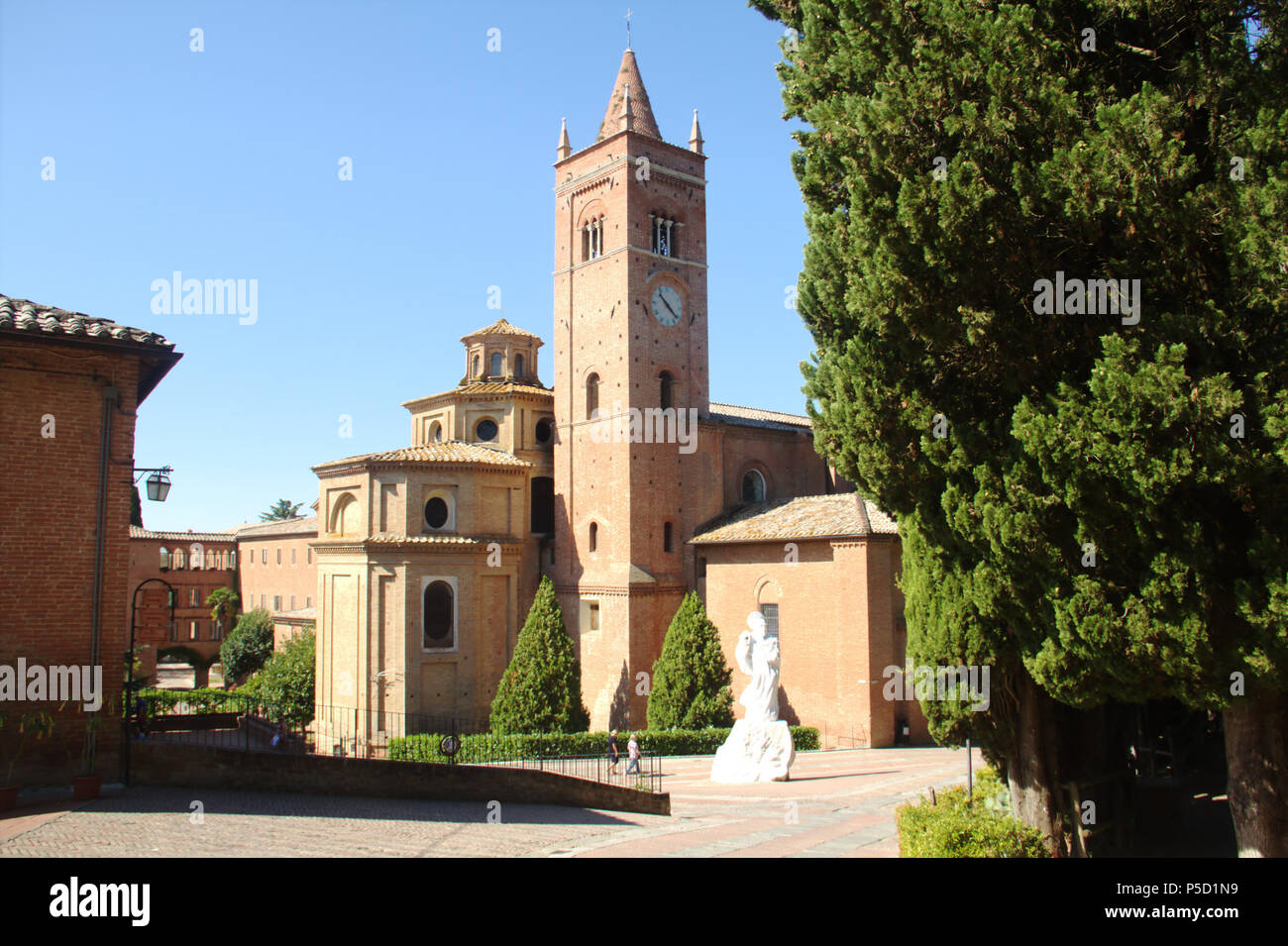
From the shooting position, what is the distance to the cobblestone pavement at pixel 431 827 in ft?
32.7

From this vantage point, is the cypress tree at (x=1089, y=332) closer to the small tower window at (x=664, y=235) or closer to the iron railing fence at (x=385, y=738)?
the iron railing fence at (x=385, y=738)

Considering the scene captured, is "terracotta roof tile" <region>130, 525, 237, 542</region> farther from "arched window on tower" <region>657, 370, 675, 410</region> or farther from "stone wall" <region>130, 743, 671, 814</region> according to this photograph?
"stone wall" <region>130, 743, 671, 814</region>

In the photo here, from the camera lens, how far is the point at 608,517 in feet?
95.2

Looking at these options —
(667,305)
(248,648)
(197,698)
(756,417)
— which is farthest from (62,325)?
(248,648)

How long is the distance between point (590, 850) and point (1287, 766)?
24.9ft

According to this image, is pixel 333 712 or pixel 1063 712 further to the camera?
pixel 333 712

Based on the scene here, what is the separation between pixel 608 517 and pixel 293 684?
483 inches

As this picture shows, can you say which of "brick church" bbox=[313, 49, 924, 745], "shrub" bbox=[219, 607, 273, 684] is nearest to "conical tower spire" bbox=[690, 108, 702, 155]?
"brick church" bbox=[313, 49, 924, 745]

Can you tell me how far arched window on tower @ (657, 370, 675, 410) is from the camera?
99.5 ft

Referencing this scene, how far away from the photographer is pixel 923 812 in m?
10.3

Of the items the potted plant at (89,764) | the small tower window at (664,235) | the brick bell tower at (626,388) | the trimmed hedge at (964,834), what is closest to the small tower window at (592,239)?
the brick bell tower at (626,388)

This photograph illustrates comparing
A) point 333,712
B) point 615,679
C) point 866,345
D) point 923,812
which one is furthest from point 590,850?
point 333,712

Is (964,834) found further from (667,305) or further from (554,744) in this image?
(667,305)
